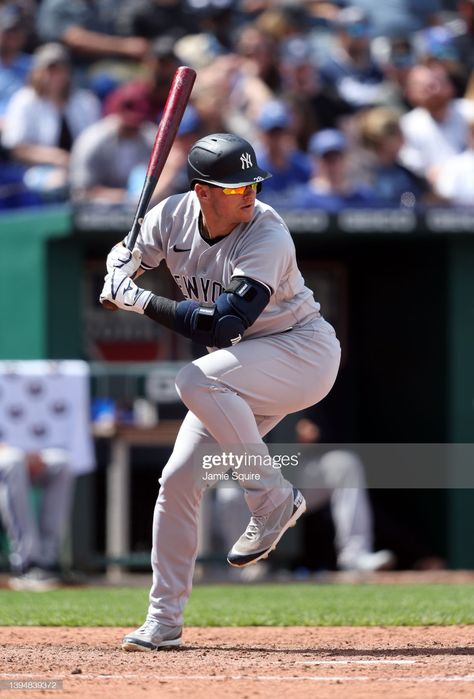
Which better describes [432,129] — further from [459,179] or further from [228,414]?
[228,414]

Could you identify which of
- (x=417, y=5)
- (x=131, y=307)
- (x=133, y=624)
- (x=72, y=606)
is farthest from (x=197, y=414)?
(x=417, y=5)

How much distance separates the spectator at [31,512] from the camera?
8.55 meters

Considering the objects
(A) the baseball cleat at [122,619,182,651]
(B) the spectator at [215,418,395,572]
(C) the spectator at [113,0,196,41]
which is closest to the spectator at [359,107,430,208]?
(B) the spectator at [215,418,395,572]

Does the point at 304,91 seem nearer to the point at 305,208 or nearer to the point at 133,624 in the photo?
the point at 305,208

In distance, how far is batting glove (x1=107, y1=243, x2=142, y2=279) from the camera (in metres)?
4.84

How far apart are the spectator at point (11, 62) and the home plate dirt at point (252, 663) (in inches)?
239

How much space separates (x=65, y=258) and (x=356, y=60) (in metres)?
4.22

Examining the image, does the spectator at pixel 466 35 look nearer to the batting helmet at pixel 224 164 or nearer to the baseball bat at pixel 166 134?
the baseball bat at pixel 166 134

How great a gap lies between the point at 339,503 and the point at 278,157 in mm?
2560

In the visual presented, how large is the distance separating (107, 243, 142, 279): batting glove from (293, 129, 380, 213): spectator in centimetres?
485

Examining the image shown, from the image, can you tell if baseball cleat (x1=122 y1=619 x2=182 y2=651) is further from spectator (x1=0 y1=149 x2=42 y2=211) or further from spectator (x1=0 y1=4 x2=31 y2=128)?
spectator (x1=0 y1=4 x2=31 y2=128)

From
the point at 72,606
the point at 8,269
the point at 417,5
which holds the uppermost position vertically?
the point at 417,5

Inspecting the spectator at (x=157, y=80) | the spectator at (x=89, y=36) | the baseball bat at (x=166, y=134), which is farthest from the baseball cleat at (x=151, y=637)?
the spectator at (x=89, y=36)

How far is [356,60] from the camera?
1243 cm
